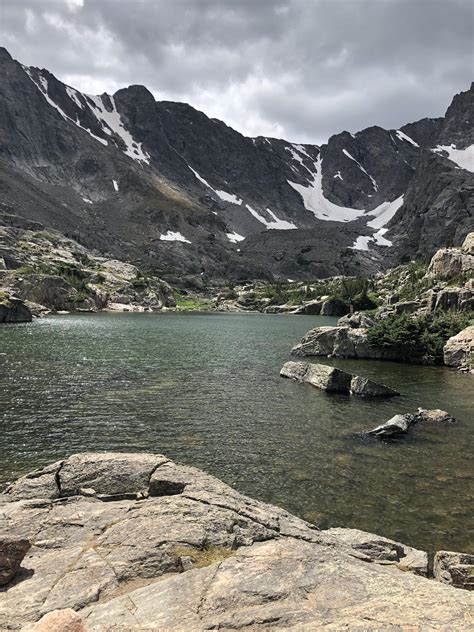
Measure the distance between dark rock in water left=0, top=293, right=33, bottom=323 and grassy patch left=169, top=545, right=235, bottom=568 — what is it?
315ft

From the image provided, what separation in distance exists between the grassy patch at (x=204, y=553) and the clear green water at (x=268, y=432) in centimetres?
775

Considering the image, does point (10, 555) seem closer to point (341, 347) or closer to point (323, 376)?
point (323, 376)

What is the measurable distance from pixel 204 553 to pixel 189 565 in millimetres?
497

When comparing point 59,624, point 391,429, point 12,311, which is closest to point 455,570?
point 59,624

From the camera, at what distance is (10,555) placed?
9.16 metres

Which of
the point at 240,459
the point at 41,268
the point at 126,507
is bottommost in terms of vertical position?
the point at 240,459

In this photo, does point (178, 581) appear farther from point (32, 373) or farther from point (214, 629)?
point (32, 373)

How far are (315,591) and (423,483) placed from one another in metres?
14.1

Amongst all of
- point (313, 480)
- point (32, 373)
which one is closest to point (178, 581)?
point (313, 480)

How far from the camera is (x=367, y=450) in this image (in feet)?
80.1

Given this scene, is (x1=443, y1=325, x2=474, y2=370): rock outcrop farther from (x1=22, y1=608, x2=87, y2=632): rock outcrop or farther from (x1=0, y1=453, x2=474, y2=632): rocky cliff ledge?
(x1=22, y1=608, x2=87, y2=632): rock outcrop

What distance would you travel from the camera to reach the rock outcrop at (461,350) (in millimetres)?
51256

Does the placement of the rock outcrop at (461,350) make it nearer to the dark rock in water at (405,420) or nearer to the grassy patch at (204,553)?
the dark rock in water at (405,420)

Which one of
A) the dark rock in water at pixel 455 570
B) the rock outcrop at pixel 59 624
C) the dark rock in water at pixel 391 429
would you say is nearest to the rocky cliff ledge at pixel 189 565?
the dark rock in water at pixel 455 570
